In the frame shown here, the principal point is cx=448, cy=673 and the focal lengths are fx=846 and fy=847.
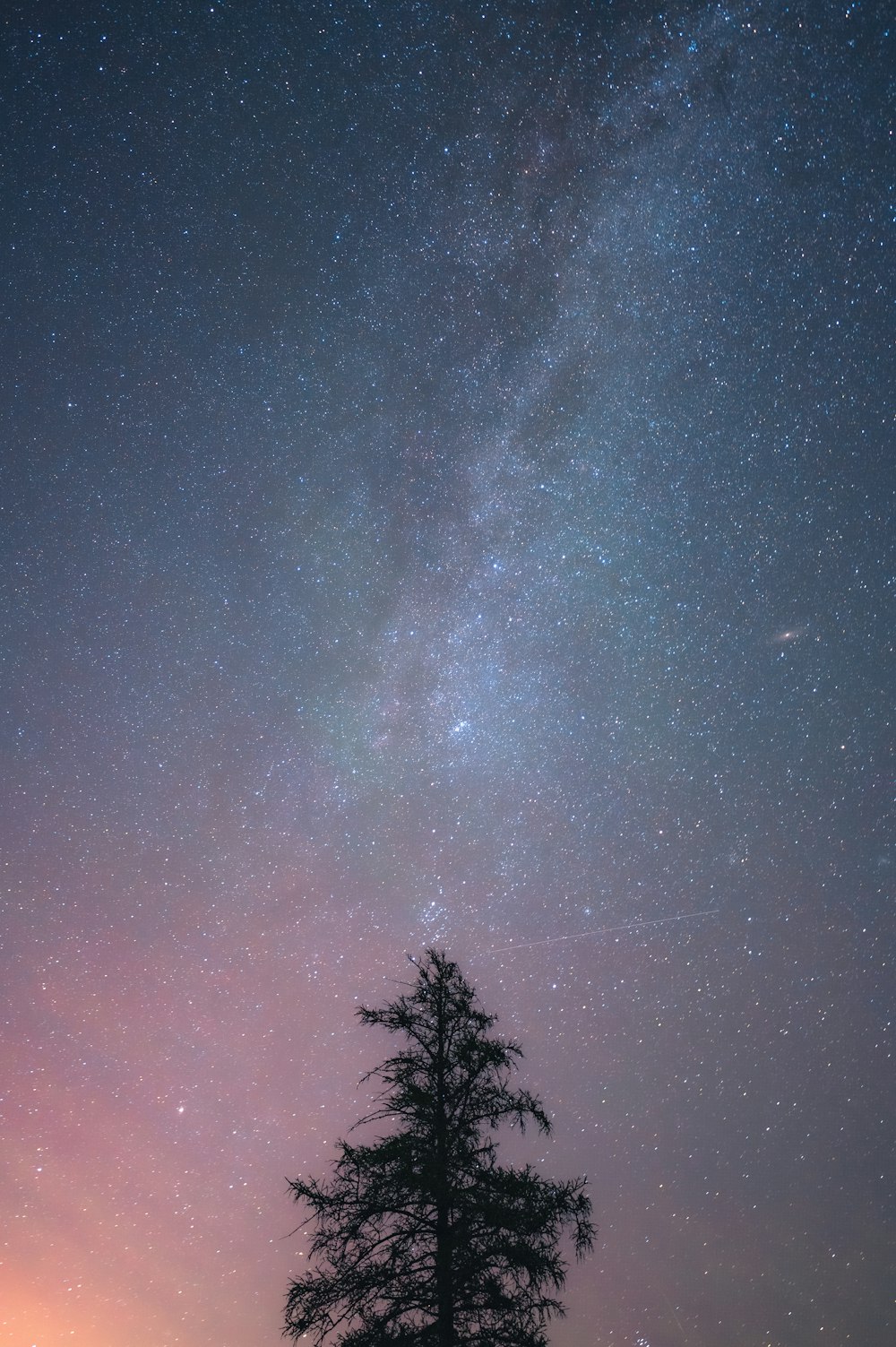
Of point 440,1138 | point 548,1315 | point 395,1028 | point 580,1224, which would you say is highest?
point 395,1028

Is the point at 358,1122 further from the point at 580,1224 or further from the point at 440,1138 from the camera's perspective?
the point at 580,1224

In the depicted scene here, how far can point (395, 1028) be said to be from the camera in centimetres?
1022

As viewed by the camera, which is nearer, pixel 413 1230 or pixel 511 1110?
pixel 413 1230

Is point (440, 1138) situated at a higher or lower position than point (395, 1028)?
lower

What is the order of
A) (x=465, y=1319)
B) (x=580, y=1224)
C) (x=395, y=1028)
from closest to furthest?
(x=465, y=1319), (x=580, y=1224), (x=395, y=1028)

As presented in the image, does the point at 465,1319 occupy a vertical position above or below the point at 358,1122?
below

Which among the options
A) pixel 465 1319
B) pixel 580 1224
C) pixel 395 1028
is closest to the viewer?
pixel 465 1319

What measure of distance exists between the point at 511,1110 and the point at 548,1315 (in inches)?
78.2

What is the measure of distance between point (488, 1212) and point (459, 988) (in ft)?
7.83

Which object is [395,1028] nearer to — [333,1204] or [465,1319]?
[333,1204]

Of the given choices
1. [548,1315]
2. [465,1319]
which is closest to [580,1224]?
[548,1315]

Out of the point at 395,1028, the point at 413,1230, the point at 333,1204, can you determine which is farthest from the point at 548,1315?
the point at 395,1028

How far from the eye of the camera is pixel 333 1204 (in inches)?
364

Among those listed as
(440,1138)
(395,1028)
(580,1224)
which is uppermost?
(395,1028)
